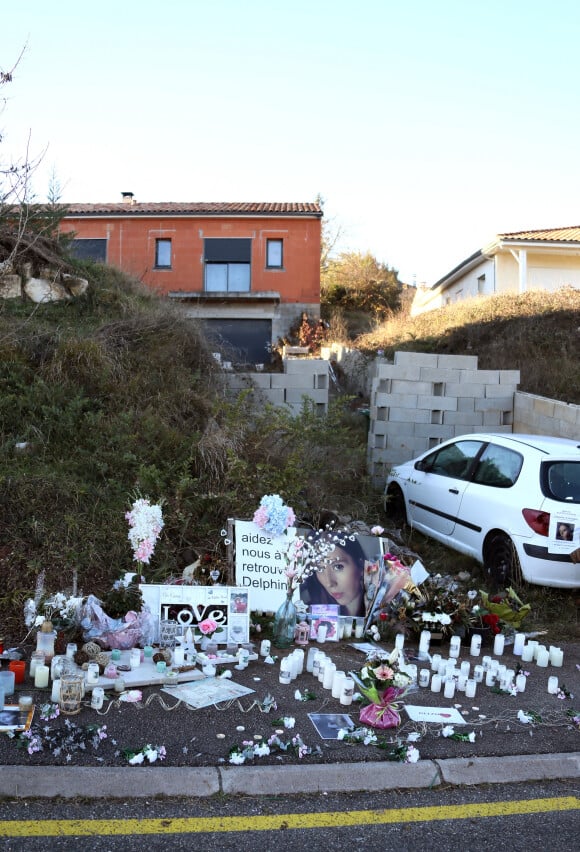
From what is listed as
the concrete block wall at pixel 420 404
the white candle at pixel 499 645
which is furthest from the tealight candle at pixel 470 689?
the concrete block wall at pixel 420 404

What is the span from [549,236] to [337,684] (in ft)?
67.9

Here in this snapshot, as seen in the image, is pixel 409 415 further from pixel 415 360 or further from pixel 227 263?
pixel 227 263

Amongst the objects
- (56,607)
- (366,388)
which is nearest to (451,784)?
(56,607)

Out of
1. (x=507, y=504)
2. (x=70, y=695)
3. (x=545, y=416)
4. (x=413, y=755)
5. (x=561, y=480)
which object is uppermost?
(x=545, y=416)

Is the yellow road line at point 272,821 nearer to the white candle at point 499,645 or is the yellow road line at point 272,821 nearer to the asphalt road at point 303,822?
the asphalt road at point 303,822

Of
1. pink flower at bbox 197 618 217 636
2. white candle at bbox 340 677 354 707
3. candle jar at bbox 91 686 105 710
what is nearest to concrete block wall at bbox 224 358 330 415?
pink flower at bbox 197 618 217 636

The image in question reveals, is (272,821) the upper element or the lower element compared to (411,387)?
lower

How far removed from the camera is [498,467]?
7.24 metres

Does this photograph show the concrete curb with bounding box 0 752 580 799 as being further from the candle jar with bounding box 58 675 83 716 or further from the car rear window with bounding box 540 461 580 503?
the car rear window with bounding box 540 461 580 503

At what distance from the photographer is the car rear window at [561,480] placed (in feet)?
21.1

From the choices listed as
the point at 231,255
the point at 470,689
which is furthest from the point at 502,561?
the point at 231,255

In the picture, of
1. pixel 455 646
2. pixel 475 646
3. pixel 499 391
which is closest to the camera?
pixel 455 646

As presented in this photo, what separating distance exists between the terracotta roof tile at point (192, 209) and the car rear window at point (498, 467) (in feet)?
62.5

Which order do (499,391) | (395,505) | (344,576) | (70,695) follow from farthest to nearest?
(499,391) → (395,505) → (344,576) → (70,695)
